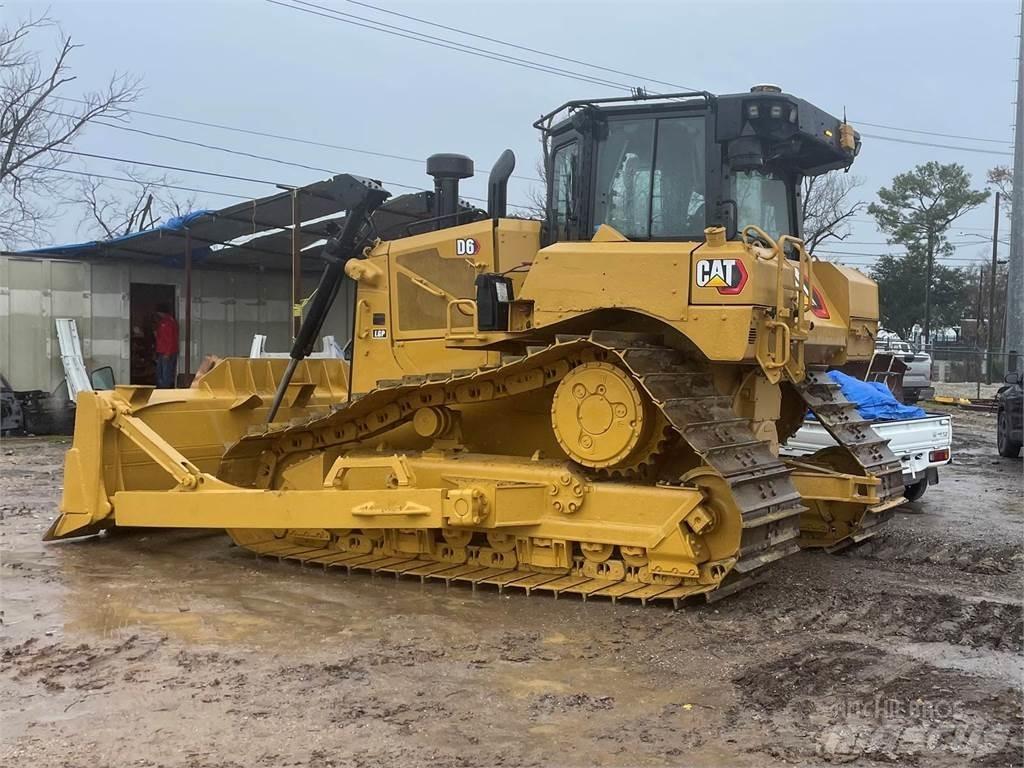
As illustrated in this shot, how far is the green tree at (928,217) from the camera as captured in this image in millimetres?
44438

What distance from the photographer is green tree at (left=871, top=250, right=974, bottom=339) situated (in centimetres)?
4438

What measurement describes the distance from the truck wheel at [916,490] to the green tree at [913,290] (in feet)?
119

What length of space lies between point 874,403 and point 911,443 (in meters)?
1.15

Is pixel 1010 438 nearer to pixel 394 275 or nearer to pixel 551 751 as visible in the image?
pixel 394 275

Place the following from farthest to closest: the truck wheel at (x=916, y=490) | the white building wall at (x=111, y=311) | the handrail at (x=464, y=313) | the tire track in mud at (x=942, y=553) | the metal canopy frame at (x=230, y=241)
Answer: the white building wall at (x=111, y=311)
the metal canopy frame at (x=230, y=241)
the truck wheel at (x=916, y=490)
the tire track in mud at (x=942, y=553)
the handrail at (x=464, y=313)

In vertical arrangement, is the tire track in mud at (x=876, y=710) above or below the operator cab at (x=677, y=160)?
below

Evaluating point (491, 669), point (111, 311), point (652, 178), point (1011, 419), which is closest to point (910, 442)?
point (652, 178)

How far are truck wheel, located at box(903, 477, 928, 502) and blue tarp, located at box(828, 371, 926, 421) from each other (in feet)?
2.12

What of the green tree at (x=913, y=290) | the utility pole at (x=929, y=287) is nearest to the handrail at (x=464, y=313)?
the utility pole at (x=929, y=287)

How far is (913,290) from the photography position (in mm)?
44344

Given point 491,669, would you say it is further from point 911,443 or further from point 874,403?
point 874,403

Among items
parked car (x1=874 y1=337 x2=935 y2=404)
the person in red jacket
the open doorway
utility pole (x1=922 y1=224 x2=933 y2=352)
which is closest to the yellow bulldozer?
the person in red jacket

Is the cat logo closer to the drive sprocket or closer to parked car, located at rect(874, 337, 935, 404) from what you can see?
the drive sprocket

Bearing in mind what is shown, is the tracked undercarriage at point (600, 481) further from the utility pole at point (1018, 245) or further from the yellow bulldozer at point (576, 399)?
the utility pole at point (1018, 245)
